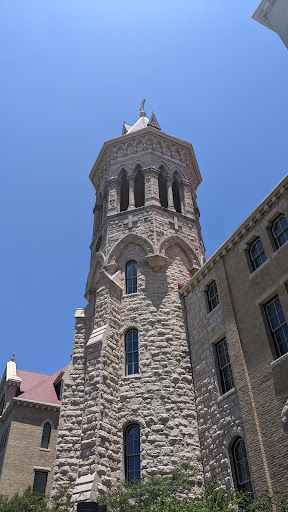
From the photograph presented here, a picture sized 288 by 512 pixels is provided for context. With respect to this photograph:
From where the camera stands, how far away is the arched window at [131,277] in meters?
21.1

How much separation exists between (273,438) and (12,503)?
35.3 ft

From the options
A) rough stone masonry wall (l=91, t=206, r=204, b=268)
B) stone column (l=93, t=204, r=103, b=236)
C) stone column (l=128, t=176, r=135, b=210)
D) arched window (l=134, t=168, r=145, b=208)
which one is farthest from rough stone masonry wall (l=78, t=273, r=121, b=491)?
arched window (l=134, t=168, r=145, b=208)

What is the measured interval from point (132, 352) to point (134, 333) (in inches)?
39.1

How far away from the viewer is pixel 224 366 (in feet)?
52.6

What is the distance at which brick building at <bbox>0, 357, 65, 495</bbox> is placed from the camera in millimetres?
23719

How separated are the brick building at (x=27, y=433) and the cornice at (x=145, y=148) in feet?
46.6

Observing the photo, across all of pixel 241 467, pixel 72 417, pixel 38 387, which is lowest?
pixel 241 467

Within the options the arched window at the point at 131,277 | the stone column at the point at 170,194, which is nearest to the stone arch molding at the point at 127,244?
the arched window at the point at 131,277

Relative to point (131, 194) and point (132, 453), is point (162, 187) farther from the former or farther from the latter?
point (132, 453)

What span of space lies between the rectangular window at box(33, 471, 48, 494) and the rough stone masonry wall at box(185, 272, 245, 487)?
1262 centimetres

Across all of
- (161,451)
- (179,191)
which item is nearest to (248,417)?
(161,451)

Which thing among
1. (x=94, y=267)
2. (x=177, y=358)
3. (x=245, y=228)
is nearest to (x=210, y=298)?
(x=177, y=358)

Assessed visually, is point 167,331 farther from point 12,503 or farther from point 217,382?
point 12,503

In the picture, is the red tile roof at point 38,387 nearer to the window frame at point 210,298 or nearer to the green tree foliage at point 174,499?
the green tree foliage at point 174,499
